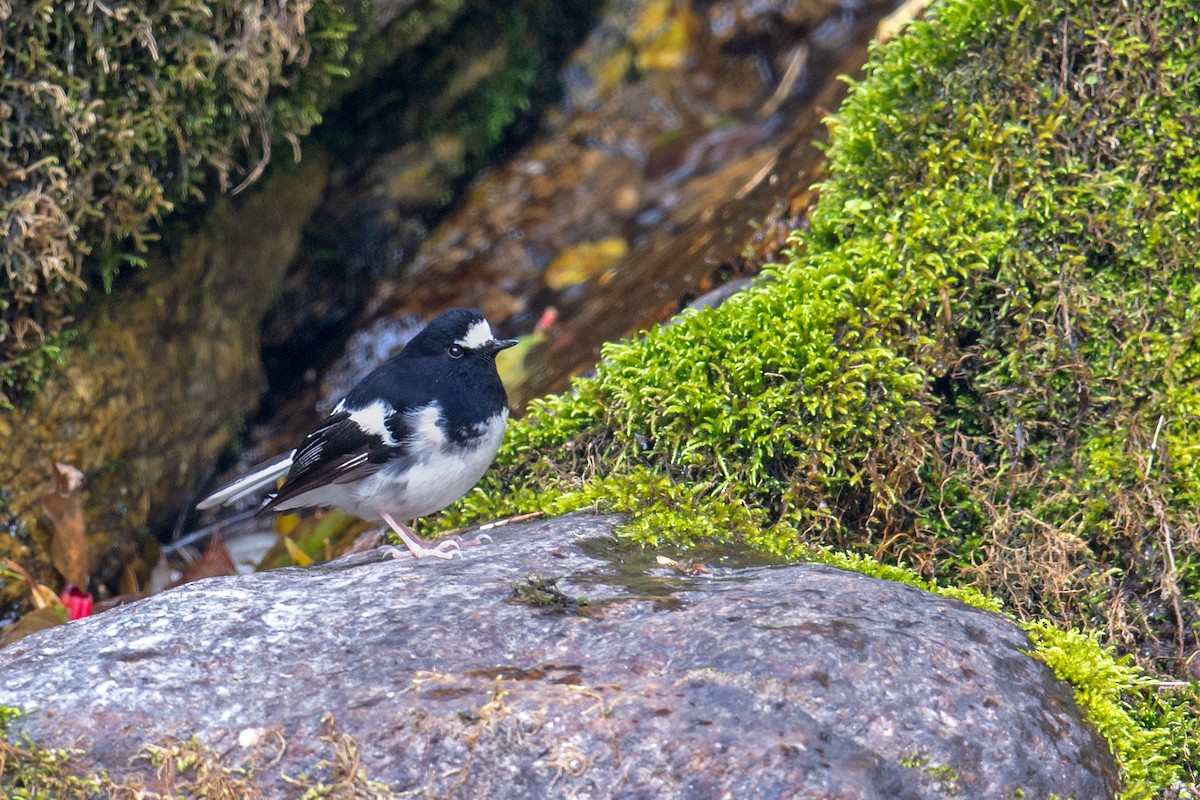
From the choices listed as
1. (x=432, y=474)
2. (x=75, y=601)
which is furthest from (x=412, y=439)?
(x=75, y=601)

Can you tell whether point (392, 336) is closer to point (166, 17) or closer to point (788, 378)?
point (166, 17)

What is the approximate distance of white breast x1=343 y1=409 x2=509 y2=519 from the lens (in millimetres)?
4828

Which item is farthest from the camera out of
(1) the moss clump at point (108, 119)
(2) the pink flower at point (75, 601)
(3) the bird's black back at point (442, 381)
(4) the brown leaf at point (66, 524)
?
(4) the brown leaf at point (66, 524)

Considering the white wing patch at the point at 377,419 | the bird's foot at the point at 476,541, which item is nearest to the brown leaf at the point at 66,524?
the white wing patch at the point at 377,419

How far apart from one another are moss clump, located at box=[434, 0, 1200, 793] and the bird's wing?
0.62 metres

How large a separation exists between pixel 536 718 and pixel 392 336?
17.2ft

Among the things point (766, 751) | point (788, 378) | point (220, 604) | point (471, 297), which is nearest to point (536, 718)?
point (766, 751)

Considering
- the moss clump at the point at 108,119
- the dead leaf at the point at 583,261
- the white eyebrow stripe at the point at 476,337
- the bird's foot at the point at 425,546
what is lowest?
the dead leaf at the point at 583,261

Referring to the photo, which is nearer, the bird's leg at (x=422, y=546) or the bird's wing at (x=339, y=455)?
the bird's leg at (x=422, y=546)

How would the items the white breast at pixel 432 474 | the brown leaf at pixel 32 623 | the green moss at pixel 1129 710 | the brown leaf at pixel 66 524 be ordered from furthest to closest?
1. the brown leaf at pixel 66 524
2. the brown leaf at pixel 32 623
3. the white breast at pixel 432 474
4. the green moss at pixel 1129 710

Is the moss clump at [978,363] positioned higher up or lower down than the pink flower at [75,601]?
lower down

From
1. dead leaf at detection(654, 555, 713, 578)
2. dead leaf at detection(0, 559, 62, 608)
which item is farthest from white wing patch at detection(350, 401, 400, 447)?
dead leaf at detection(0, 559, 62, 608)

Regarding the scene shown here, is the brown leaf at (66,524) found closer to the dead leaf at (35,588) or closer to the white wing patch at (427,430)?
the dead leaf at (35,588)

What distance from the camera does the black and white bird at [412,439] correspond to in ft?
15.9
